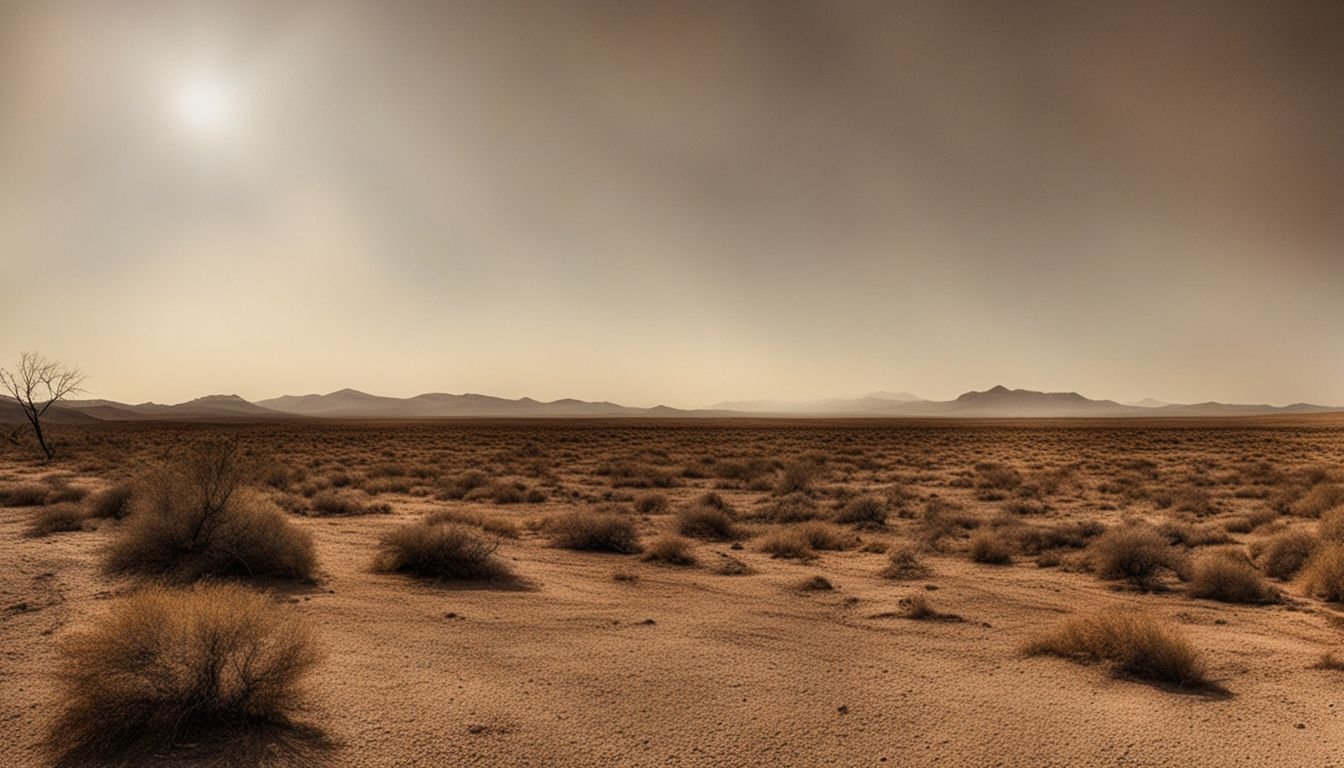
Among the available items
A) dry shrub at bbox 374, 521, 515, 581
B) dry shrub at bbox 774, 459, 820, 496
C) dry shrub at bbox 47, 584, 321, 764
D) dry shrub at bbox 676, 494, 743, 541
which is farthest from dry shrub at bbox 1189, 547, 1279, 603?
dry shrub at bbox 774, 459, 820, 496

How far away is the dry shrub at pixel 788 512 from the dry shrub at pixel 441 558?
9401mm

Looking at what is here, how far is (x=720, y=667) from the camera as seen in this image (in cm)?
751

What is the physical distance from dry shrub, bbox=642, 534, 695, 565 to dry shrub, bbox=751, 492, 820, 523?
6.24m

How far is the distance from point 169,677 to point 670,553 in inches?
347

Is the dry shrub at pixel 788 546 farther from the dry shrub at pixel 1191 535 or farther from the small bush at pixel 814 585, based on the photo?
the dry shrub at pixel 1191 535

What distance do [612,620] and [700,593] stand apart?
2.09 metres

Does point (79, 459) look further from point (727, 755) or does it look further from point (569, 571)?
point (727, 755)

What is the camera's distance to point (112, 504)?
15672mm

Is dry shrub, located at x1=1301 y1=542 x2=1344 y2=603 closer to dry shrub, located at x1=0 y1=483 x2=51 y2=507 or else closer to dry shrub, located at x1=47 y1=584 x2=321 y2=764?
dry shrub, located at x1=47 y1=584 x2=321 y2=764

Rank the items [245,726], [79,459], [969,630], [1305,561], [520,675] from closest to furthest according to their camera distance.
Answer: [245,726], [520,675], [969,630], [1305,561], [79,459]

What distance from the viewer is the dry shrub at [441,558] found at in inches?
454

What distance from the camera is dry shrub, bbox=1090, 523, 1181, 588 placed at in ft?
40.7

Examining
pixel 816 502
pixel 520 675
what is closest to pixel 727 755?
pixel 520 675

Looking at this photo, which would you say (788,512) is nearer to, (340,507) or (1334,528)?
(1334,528)
